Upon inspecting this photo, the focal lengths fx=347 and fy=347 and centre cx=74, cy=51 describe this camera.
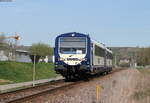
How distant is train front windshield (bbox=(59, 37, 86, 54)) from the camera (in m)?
27.3

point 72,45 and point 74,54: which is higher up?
point 72,45

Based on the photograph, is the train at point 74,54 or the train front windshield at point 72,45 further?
the train front windshield at point 72,45

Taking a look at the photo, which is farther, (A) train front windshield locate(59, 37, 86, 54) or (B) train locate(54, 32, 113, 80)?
(A) train front windshield locate(59, 37, 86, 54)

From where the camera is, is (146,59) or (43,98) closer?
(43,98)

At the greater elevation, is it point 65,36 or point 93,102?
point 65,36

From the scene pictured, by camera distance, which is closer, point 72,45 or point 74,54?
point 74,54

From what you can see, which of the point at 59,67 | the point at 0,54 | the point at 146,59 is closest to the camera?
the point at 59,67

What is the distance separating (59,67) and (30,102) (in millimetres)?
12463

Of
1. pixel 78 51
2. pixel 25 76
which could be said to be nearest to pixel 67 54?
pixel 78 51

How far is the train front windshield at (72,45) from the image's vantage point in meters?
27.3

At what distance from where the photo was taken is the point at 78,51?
27.3 metres

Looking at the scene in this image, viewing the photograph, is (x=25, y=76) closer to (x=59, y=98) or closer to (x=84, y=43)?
(x=84, y=43)

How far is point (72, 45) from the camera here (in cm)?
2742

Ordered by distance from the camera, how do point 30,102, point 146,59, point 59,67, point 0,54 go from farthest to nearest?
point 146,59
point 0,54
point 59,67
point 30,102
